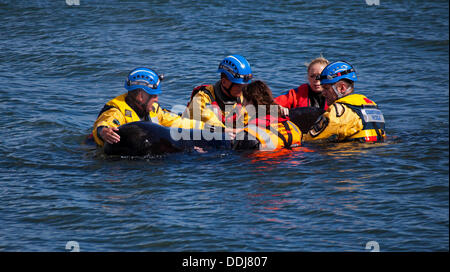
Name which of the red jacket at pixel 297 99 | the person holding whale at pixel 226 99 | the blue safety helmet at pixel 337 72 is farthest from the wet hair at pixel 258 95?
the red jacket at pixel 297 99

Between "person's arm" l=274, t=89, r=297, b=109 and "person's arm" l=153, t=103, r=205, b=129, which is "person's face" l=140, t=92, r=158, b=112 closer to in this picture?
"person's arm" l=153, t=103, r=205, b=129

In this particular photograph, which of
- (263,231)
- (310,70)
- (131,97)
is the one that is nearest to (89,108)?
(131,97)

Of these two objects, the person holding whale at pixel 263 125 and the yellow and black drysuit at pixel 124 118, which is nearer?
the person holding whale at pixel 263 125

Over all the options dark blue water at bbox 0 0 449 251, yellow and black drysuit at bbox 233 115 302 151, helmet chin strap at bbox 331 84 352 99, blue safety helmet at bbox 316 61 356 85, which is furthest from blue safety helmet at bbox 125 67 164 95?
helmet chin strap at bbox 331 84 352 99

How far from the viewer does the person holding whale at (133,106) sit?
9.53 m

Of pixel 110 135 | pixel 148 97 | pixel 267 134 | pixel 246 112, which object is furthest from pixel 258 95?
pixel 110 135

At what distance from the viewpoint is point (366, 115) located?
9977mm

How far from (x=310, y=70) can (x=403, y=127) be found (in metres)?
2.20

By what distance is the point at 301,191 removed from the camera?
8.34 metres

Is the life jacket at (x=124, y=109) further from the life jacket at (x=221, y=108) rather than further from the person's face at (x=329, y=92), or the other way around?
the person's face at (x=329, y=92)

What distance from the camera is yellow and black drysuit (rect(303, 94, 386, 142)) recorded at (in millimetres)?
9867

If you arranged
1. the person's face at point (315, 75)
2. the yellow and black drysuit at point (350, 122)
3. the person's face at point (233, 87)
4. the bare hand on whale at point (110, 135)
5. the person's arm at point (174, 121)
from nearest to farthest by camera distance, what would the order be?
the bare hand on whale at point (110, 135) → the yellow and black drysuit at point (350, 122) → the person's arm at point (174, 121) → the person's face at point (233, 87) → the person's face at point (315, 75)

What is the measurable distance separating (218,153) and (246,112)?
0.77 m

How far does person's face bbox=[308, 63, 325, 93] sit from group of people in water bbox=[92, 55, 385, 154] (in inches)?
15.7
